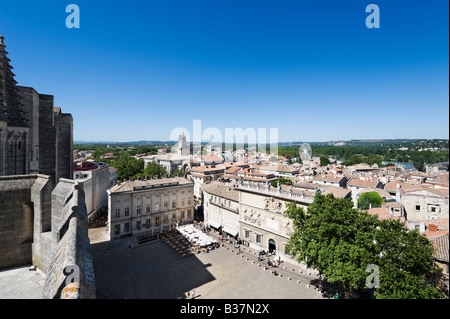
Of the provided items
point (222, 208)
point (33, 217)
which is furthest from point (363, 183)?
point (33, 217)

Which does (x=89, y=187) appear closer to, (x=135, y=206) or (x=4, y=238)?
(x=135, y=206)

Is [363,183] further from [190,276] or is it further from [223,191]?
[190,276]

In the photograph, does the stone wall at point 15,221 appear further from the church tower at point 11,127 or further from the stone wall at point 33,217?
the church tower at point 11,127

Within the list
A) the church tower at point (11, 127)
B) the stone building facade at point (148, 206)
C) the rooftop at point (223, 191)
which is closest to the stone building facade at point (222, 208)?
the rooftop at point (223, 191)

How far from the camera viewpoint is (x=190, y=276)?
932 inches

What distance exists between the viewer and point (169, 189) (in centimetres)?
3788

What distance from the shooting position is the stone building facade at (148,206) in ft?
108

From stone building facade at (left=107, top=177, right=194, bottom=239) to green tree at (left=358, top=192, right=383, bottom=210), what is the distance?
33.5 meters

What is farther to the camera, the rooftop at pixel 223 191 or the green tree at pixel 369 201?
the green tree at pixel 369 201

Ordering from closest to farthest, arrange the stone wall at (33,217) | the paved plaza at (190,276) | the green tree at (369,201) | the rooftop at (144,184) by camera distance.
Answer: the stone wall at (33,217)
the paved plaza at (190,276)
the rooftop at (144,184)
the green tree at (369,201)

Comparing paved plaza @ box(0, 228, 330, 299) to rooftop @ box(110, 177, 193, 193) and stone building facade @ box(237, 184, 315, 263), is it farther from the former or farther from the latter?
rooftop @ box(110, 177, 193, 193)

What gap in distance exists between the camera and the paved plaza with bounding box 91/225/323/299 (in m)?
20.8

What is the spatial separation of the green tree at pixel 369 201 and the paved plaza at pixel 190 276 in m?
25.9
